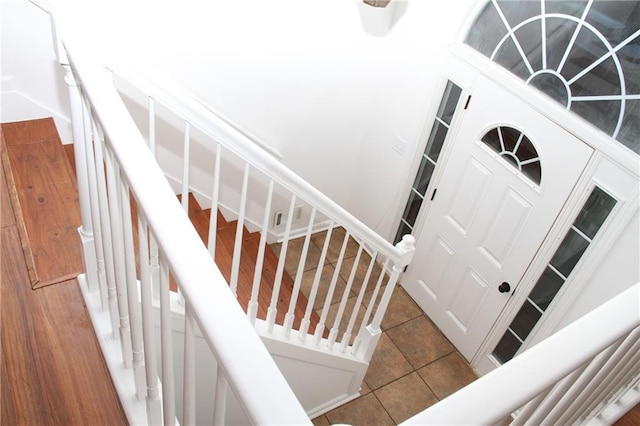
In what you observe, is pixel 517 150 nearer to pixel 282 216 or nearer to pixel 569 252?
pixel 569 252

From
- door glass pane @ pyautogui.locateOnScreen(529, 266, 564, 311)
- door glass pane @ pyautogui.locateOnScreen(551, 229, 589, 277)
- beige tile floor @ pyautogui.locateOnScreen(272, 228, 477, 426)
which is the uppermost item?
door glass pane @ pyautogui.locateOnScreen(551, 229, 589, 277)

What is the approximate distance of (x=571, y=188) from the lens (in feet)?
10.7

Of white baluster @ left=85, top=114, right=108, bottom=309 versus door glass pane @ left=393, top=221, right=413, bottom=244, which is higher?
white baluster @ left=85, top=114, right=108, bottom=309

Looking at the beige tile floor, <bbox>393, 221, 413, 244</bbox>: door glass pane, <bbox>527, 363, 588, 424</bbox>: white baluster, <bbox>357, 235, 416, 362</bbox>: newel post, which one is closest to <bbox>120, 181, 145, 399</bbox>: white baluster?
<bbox>527, 363, 588, 424</bbox>: white baluster

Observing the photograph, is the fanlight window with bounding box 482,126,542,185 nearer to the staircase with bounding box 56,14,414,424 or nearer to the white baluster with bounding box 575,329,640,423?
the staircase with bounding box 56,14,414,424

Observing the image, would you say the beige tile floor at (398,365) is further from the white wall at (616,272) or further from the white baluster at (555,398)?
the white baluster at (555,398)

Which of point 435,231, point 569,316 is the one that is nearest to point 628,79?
point 569,316

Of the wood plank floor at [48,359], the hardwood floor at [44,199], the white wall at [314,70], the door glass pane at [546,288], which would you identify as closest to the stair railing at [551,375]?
the wood plank floor at [48,359]

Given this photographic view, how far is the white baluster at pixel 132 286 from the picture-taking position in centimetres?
119

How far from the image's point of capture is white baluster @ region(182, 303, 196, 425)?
0.86 metres

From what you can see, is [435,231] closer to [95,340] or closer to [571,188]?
[571,188]

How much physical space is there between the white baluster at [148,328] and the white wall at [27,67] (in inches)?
93.7

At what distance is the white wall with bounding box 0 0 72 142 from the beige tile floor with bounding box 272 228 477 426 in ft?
7.93

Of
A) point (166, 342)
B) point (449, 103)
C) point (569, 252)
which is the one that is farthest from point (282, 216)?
point (166, 342)
